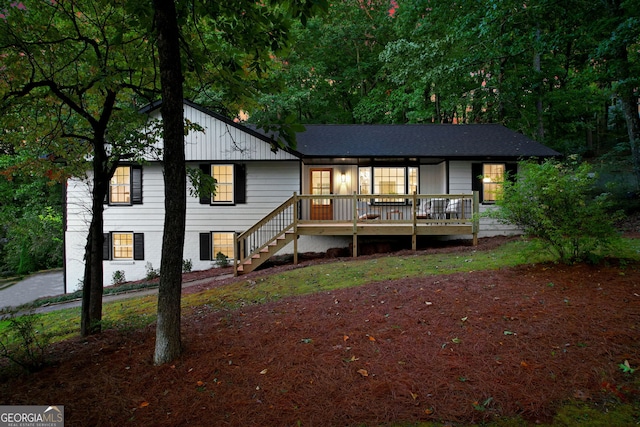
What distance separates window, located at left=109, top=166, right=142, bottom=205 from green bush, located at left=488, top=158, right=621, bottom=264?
1309 cm

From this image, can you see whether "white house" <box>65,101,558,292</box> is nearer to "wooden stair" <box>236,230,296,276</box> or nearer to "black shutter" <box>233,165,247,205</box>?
"black shutter" <box>233,165,247,205</box>

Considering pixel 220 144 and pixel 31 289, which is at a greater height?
pixel 220 144

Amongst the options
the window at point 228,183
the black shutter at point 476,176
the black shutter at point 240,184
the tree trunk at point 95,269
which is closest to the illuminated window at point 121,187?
the window at point 228,183

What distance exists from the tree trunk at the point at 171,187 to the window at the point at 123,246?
11.1 metres

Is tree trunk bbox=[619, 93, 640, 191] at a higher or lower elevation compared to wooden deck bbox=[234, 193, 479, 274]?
higher

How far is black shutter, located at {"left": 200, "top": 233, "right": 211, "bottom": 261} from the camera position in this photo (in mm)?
13727

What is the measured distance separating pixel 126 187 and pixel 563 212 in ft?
47.7

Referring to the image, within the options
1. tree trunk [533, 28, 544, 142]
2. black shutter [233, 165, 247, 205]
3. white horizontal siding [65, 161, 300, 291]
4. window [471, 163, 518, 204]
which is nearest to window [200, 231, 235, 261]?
white horizontal siding [65, 161, 300, 291]

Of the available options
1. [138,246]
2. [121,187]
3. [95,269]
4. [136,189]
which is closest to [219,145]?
[136,189]

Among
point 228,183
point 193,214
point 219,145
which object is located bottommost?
point 193,214

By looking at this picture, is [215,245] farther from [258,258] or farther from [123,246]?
[123,246]

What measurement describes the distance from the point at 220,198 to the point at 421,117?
14.1 m

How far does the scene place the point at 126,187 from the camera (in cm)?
1389

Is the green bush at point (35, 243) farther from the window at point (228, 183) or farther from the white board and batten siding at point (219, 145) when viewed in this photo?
the window at point (228, 183)
